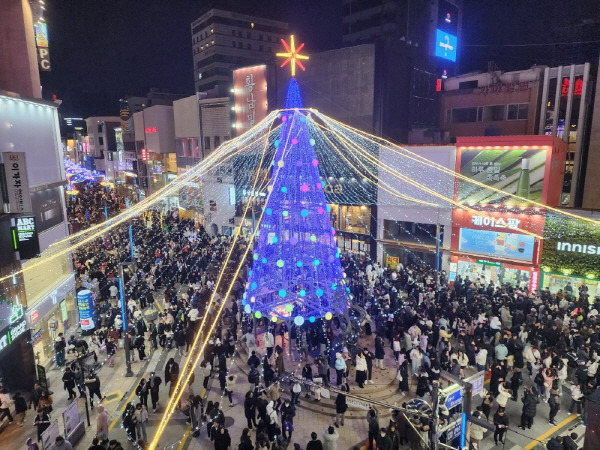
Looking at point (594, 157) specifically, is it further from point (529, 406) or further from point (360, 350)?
point (360, 350)

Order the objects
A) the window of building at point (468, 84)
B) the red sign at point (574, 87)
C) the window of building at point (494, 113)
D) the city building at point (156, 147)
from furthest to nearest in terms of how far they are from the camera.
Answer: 1. the city building at point (156, 147)
2. the window of building at point (468, 84)
3. the window of building at point (494, 113)
4. the red sign at point (574, 87)

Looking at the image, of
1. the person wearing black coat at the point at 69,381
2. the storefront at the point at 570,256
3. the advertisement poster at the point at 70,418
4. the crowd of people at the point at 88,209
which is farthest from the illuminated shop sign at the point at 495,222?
the crowd of people at the point at 88,209

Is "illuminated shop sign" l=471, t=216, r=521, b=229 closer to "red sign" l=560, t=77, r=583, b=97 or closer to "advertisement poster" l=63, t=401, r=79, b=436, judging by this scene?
"red sign" l=560, t=77, r=583, b=97

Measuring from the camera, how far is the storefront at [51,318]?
13828 millimetres

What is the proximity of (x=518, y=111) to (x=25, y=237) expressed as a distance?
3016 cm

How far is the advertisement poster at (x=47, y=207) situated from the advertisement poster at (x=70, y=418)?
7021mm

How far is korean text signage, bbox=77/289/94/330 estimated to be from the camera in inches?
626

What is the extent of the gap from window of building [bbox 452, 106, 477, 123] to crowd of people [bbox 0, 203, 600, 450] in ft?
51.4

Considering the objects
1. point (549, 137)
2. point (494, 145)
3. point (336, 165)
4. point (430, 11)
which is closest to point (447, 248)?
point (494, 145)

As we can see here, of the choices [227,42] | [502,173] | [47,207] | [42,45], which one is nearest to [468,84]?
[502,173]

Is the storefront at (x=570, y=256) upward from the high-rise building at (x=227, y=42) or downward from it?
downward

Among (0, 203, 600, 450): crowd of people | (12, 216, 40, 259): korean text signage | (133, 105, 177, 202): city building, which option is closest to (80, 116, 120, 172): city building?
(133, 105, 177, 202): city building

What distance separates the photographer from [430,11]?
1722 inches

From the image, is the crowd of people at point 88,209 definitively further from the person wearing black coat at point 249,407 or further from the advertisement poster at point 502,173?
the advertisement poster at point 502,173
